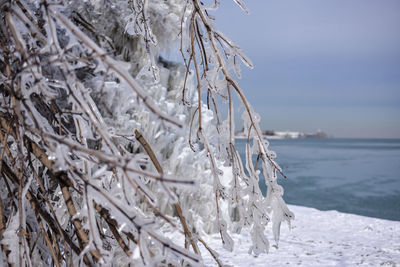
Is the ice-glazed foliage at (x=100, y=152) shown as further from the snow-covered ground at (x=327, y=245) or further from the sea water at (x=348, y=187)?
the sea water at (x=348, y=187)

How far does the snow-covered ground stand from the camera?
16.6 feet

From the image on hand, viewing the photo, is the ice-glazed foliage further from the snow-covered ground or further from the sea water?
the sea water

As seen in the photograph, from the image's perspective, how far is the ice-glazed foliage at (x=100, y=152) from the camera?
1.67 feet

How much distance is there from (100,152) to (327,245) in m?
6.48

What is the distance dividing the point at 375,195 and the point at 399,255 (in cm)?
1062

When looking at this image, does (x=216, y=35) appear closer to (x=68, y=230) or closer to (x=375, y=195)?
(x=68, y=230)

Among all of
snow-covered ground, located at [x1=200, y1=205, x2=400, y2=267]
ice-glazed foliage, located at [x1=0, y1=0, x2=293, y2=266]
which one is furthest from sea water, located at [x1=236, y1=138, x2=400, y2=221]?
ice-glazed foliage, located at [x1=0, y1=0, x2=293, y2=266]

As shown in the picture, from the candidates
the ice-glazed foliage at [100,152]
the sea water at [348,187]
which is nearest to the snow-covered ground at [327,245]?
the sea water at [348,187]

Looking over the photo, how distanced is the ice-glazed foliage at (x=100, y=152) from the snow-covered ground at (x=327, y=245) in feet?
13.5

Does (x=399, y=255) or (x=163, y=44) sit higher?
(x=163, y=44)

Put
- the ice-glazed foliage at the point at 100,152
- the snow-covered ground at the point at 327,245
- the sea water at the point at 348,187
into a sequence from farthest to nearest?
the sea water at the point at 348,187 → the snow-covered ground at the point at 327,245 → the ice-glazed foliage at the point at 100,152

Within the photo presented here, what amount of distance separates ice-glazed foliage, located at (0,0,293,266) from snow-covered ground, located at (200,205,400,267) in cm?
412

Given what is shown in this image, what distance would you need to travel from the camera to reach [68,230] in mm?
1011

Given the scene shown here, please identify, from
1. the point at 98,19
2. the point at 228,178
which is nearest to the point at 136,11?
the point at 98,19
